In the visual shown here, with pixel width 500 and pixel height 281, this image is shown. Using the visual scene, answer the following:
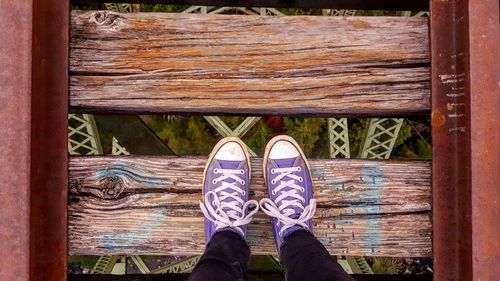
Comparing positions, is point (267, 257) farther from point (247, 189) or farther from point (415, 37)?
point (415, 37)

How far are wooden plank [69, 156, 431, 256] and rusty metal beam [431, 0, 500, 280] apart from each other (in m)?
0.08

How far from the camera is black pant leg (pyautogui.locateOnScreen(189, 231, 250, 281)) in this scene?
142 cm

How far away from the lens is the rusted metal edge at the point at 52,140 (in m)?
1.56

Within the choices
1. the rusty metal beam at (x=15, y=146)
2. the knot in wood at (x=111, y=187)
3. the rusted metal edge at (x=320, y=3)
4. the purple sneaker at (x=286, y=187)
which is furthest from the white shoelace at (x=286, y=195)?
the rusty metal beam at (x=15, y=146)

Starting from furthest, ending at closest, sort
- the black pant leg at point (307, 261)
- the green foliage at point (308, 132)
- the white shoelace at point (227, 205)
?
1. the green foliage at point (308, 132)
2. the white shoelace at point (227, 205)
3. the black pant leg at point (307, 261)

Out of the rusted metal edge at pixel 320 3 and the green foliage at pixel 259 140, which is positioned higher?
the rusted metal edge at pixel 320 3

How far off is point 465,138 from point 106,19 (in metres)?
1.11

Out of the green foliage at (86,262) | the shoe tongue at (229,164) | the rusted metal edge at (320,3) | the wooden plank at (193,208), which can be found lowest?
the green foliage at (86,262)

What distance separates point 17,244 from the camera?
143 centimetres

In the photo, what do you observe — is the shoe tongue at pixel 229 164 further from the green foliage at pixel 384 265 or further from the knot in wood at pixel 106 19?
the green foliage at pixel 384 265

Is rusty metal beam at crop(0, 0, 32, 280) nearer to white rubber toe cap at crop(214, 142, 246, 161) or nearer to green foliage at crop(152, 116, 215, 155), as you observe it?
white rubber toe cap at crop(214, 142, 246, 161)

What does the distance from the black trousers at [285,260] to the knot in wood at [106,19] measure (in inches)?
27.9

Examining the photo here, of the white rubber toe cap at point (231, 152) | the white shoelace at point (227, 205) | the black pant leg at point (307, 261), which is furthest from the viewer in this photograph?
the white rubber toe cap at point (231, 152)

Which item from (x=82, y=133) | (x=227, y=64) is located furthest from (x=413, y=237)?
(x=82, y=133)
